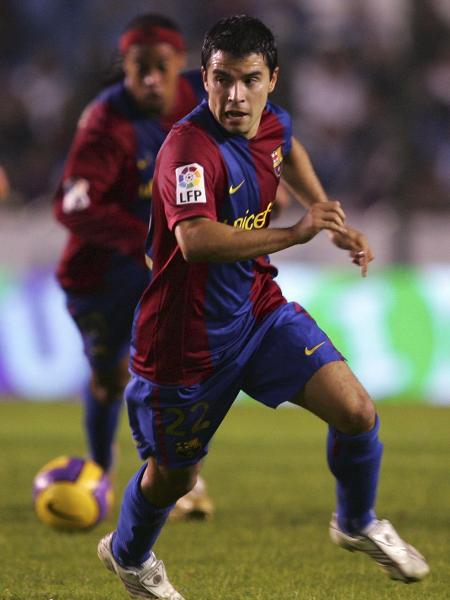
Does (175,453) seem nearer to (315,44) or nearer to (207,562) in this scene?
(207,562)

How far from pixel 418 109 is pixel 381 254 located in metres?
1.67

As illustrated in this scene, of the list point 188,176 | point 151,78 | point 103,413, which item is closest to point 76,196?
point 151,78

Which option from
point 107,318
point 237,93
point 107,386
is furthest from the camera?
point 107,386

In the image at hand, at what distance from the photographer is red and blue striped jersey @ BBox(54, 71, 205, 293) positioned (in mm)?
5828

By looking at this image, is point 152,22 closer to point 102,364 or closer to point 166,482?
point 102,364

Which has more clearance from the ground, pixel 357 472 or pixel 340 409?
pixel 340 409

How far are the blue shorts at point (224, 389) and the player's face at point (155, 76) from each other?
6.58 ft

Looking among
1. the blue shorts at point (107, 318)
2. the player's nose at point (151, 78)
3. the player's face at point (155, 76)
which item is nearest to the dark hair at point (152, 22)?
the player's face at point (155, 76)

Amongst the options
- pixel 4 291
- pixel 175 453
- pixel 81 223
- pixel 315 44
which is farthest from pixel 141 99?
pixel 315 44

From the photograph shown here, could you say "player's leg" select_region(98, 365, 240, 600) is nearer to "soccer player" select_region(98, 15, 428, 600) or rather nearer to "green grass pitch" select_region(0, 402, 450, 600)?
"soccer player" select_region(98, 15, 428, 600)

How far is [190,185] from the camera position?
3.66 metres

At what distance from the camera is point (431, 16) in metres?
13.2

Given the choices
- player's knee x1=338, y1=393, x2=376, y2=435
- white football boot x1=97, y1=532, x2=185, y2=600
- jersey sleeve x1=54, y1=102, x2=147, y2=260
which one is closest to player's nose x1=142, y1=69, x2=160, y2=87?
jersey sleeve x1=54, y1=102, x2=147, y2=260

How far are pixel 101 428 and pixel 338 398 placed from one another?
2.69 m
